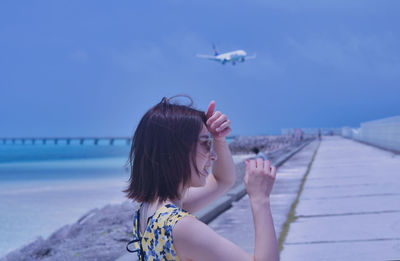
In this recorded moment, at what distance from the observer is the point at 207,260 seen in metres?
1.63

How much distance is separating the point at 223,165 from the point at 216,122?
331 mm

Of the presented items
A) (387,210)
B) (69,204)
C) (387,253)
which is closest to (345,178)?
(387,210)

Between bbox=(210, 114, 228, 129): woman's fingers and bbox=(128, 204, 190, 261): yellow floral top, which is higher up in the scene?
bbox=(210, 114, 228, 129): woman's fingers

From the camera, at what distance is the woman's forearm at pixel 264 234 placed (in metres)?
1.68

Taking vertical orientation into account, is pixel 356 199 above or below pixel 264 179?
below

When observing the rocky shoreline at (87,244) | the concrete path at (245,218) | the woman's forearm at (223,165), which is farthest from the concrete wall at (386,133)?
the woman's forearm at (223,165)

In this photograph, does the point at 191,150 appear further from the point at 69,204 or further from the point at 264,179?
the point at 69,204

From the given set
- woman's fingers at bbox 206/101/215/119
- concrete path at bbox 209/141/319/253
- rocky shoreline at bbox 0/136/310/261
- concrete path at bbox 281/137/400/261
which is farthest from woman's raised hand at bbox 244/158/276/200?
rocky shoreline at bbox 0/136/310/261

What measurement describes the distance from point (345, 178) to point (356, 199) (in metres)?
3.59

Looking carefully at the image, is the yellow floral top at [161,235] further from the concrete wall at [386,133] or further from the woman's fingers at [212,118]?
the concrete wall at [386,133]

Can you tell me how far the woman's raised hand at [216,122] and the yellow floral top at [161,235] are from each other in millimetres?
366

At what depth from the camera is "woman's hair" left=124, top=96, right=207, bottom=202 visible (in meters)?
1.84

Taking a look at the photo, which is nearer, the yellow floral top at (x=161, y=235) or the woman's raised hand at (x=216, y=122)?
the yellow floral top at (x=161, y=235)

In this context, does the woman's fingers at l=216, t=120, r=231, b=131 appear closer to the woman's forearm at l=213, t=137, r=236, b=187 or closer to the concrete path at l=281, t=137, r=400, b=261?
the woman's forearm at l=213, t=137, r=236, b=187
